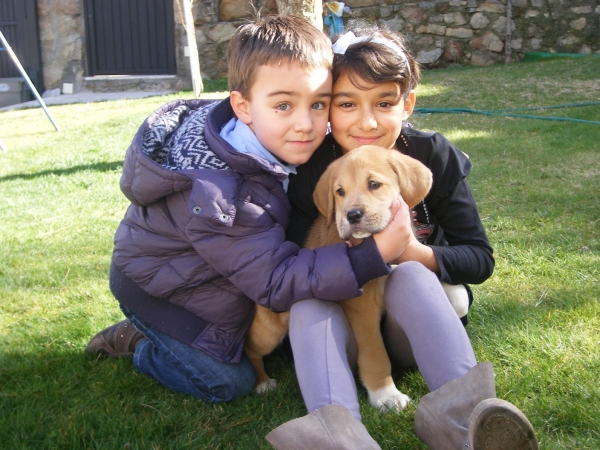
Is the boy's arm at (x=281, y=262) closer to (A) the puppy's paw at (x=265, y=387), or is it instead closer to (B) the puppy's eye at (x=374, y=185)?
(B) the puppy's eye at (x=374, y=185)

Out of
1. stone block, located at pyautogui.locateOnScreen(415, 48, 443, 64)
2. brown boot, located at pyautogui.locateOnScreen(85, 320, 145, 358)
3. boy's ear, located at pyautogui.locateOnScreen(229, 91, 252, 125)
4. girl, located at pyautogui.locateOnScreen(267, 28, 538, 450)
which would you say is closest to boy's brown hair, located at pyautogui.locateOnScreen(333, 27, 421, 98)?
girl, located at pyautogui.locateOnScreen(267, 28, 538, 450)

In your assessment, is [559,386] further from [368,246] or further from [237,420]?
[237,420]

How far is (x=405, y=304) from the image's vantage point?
2.32 m

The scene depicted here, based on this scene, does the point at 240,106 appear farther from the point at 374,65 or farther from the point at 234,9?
the point at 234,9

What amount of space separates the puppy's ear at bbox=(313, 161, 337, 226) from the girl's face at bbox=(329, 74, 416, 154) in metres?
0.22

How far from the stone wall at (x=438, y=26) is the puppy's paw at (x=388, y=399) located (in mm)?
10232

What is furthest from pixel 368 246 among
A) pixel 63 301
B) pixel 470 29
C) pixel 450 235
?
pixel 470 29

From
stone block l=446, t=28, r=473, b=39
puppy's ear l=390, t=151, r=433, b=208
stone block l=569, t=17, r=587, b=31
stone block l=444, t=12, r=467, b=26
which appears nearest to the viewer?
puppy's ear l=390, t=151, r=433, b=208

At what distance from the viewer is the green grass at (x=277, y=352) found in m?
2.44

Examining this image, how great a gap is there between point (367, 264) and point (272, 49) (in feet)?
3.12

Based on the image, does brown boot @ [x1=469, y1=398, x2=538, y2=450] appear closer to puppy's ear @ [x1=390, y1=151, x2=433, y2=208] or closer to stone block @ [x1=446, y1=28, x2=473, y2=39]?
puppy's ear @ [x1=390, y1=151, x2=433, y2=208]

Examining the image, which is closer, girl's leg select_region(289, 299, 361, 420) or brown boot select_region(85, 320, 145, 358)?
girl's leg select_region(289, 299, 361, 420)

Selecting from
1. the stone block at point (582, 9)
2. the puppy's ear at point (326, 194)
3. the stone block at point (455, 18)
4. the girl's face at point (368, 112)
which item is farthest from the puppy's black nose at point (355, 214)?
the stone block at point (582, 9)

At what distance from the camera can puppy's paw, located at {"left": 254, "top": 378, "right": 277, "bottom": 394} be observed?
278 cm
